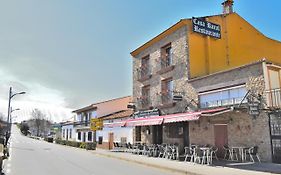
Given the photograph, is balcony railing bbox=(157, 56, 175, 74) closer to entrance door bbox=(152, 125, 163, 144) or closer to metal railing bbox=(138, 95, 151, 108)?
metal railing bbox=(138, 95, 151, 108)

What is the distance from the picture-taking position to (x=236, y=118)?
55.2ft

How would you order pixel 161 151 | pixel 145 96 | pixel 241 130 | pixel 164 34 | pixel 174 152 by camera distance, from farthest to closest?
pixel 145 96
pixel 164 34
pixel 161 151
pixel 174 152
pixel 241 130

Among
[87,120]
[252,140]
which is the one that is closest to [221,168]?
[252,140]

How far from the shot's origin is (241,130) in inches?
649

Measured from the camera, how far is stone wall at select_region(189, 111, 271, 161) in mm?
15155

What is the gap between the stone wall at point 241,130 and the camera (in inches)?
597

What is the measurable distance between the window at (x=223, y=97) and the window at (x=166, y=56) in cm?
549

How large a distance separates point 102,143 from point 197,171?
24.3 m

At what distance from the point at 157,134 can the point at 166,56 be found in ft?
21.5

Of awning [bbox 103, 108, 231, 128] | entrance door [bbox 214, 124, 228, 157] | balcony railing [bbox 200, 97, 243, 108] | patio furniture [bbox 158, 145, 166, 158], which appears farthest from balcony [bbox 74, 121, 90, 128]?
entrance door [bbox 214, 124, 228, 157]

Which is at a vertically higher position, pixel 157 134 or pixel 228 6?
pixel 228 6

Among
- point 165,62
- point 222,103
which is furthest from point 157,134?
point 222,103

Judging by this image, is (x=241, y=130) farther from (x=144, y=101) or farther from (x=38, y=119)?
(x=38, y=119)

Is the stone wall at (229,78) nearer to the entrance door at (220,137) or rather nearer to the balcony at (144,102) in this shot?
the entrance door at (220,137)
